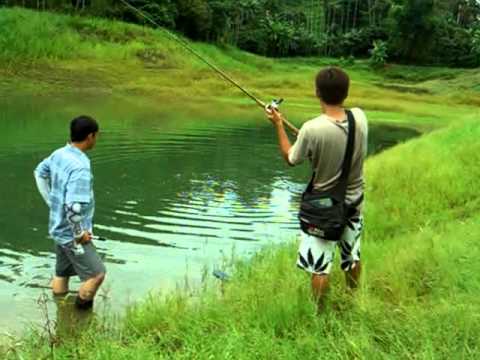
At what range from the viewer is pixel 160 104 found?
1260 inches

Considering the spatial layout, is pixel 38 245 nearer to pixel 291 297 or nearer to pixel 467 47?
pixel 291 297

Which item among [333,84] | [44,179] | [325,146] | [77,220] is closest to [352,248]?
[325,146]

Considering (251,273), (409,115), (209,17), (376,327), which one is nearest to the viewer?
(376,327)

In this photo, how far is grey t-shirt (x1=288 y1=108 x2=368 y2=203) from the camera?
4.57 m

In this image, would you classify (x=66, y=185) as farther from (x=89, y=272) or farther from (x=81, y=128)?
(x=89, y=272)

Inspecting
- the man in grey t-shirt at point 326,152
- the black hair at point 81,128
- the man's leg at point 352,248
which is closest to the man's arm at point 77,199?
the black hair at point 81,128

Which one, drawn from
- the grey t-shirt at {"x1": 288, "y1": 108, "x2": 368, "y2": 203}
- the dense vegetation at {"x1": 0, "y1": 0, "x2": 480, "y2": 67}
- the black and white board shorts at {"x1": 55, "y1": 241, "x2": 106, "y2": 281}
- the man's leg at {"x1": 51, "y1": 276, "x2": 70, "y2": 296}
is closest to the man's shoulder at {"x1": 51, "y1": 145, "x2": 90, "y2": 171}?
the black and white board shorts at {"x1": 55, "y1": 241, "x2": 106, "y2": 281}

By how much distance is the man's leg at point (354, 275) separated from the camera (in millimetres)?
5055

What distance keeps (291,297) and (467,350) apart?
138 cm

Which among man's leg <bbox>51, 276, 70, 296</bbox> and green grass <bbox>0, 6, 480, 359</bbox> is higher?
green grass <bbox>0, 6, 480, 359</bbox>

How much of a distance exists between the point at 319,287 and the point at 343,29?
8677 centimetres

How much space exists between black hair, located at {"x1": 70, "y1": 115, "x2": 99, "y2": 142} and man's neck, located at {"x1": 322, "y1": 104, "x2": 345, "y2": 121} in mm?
2134

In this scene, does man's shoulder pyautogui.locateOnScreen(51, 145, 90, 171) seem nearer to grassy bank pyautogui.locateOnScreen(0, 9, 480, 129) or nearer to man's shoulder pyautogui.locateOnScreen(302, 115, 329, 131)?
man's shoulder pyautogui.locateOnScreen(302, 115, 329, 131)

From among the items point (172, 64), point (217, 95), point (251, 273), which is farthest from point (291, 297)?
point (172, 64)
